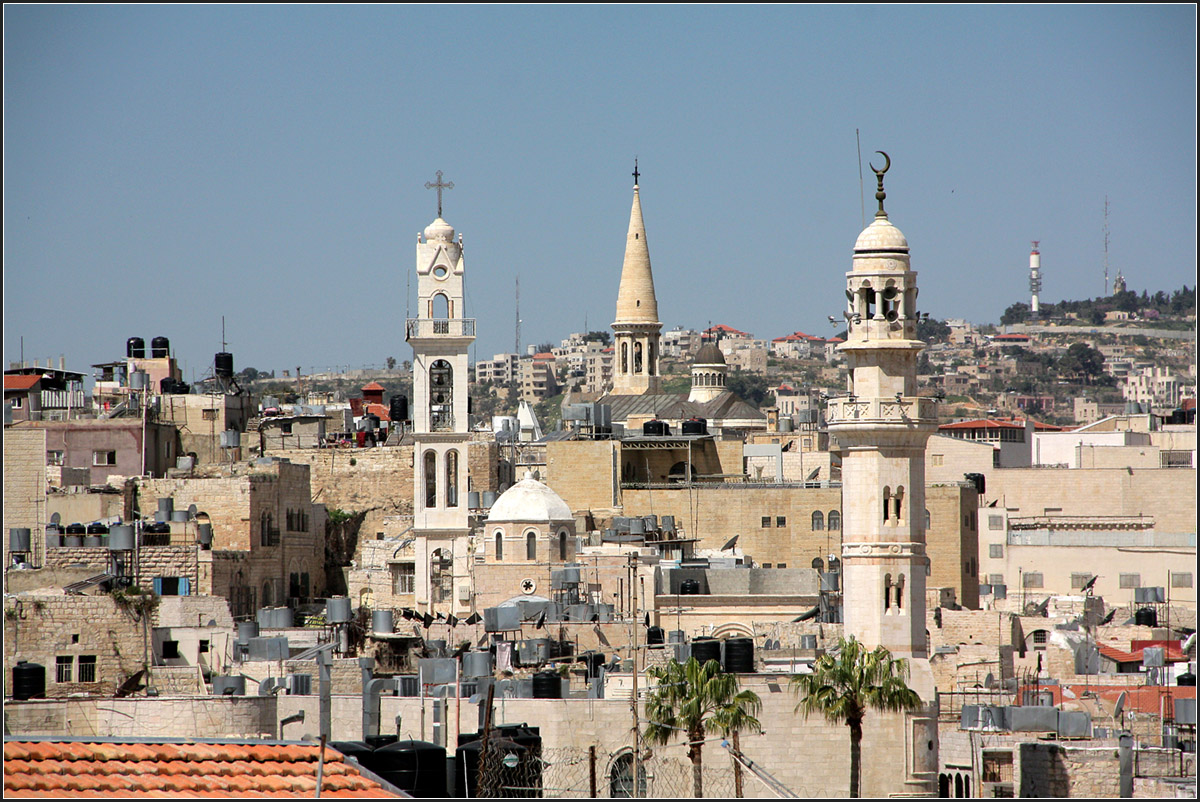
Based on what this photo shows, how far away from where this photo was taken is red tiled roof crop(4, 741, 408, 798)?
18.1 meters

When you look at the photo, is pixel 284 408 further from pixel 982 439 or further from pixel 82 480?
pixel 982 439

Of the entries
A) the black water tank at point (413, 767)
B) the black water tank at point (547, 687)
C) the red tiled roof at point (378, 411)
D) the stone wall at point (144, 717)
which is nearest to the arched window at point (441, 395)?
the black water tank at point (547, 687)

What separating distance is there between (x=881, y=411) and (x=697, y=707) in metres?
6.06

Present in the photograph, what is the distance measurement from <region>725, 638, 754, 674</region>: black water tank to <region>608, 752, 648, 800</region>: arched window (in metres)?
3.39

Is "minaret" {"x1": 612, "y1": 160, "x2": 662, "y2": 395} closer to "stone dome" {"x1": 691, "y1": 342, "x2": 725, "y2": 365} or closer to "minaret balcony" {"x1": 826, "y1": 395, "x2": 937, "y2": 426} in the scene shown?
"stone dome" {"x1": 691, "y1": 342, "x2": 725, "y2": 365}

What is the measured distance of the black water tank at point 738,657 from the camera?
30.3 meters

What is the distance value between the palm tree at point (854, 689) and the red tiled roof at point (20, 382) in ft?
124

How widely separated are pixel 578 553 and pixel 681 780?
22.7 meters

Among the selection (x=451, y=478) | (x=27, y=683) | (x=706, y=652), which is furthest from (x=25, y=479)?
(x=706, y=652)

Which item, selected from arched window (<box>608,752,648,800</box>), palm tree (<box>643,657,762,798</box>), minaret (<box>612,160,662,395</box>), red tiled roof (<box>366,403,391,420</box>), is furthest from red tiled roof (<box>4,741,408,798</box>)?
minaret (<box>612,160,662,395</box>)

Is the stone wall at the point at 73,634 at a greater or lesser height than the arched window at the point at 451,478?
lesser

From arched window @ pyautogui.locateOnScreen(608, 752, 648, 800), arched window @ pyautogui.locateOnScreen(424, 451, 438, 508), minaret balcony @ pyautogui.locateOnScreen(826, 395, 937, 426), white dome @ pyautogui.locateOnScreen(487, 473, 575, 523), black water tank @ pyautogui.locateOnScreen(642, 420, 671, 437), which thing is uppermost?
black water tank @ pyautogui.locateOnScreen(642, 420, 671, 437)

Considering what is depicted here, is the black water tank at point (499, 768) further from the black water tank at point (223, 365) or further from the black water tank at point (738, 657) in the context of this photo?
the black water tank at point (223, 365)

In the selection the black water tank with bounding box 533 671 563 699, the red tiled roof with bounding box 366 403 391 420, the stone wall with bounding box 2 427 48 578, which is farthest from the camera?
the red tiled roof with bounding box 366 403 391 420
